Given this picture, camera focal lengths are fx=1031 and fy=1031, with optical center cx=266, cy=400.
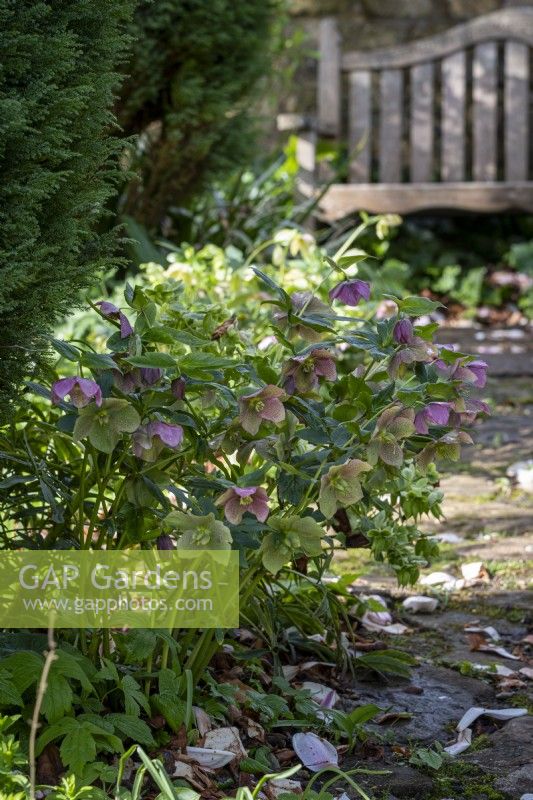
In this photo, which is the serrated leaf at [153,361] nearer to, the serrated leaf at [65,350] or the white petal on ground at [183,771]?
the serrated leaf at [65,350]

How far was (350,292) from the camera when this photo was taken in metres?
1.61

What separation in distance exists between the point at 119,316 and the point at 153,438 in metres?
0.20

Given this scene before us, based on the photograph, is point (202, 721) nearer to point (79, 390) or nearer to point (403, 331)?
point (79, 390)

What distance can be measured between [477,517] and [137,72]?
1.89m

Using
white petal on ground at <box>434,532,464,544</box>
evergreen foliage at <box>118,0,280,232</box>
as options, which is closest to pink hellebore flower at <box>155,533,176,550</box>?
white petal on ground at <box>434,532,464,544</box>

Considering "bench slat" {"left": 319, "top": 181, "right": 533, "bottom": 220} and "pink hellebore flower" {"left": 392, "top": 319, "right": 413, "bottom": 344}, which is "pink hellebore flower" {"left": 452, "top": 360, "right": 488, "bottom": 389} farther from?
"bench slat" {"left": 319, "top": 181, "right": 533, "bottom": 220}

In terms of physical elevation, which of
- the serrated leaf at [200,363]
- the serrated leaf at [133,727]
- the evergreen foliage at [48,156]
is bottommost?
the serrated leaf at [133,727]

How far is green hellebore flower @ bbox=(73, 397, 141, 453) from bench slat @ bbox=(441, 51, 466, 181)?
199 inches

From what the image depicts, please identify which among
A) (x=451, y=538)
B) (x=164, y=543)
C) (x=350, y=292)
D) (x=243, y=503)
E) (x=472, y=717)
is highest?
(x=350, y=292)

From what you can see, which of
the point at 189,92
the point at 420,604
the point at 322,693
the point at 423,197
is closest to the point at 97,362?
the point at 322,693

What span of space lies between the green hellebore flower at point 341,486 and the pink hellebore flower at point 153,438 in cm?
20

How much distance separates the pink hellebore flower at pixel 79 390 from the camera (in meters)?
1.33

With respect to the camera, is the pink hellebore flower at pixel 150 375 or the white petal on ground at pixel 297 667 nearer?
the pink hellebore flower at pixel 150 375

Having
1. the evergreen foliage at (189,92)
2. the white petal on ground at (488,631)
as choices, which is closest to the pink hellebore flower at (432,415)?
the white petal on ground at (488,631)
